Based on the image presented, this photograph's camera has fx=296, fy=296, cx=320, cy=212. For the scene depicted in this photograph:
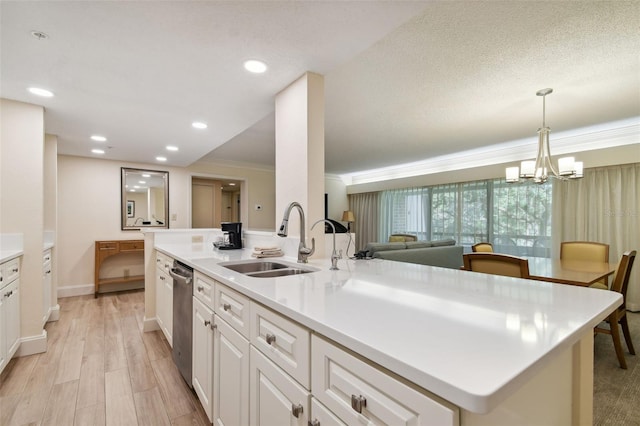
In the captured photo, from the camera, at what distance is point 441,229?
19.5 ft

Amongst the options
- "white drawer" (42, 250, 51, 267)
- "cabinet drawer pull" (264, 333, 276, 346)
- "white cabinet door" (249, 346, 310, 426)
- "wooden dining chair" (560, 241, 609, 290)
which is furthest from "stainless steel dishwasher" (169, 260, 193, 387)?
"wooden dining chair" (560, 241, 609, 290)

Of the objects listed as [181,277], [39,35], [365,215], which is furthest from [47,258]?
[365,215]

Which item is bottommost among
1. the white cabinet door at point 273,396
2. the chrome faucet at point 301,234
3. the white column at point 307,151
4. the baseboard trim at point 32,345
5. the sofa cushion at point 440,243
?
the baseboard trim at point 32,345

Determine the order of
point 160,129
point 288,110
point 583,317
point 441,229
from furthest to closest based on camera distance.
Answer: point 441,229 → point 160,129 → point 288,110 → point 583,317

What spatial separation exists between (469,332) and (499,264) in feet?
6.86

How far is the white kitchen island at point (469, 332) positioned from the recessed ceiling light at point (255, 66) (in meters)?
1.40

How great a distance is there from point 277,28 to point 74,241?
15.8 feet

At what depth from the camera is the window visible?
15.4 feet

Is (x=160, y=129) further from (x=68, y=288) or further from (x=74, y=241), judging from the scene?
(x=68, y=288)

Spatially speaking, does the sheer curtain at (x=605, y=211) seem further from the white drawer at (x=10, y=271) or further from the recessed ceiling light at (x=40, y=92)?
the white drawer at (x=10, y=271)

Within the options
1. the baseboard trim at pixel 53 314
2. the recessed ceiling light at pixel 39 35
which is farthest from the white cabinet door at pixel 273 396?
the baseboard trim at pixel 53 314

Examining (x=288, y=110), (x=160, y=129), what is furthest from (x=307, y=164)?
(x=160, y=129)

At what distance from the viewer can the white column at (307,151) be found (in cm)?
204

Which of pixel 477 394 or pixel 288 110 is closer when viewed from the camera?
pixel 477 394
